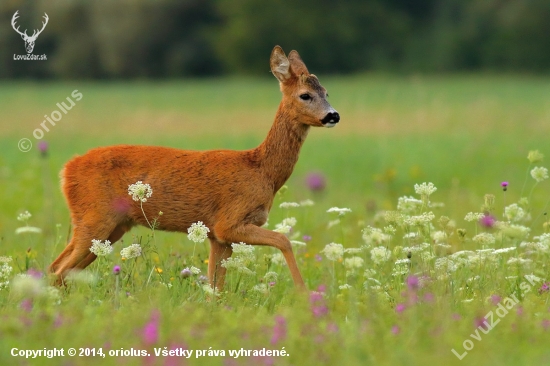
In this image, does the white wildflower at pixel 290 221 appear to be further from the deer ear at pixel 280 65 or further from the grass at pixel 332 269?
the deer ear at pixel 280 65

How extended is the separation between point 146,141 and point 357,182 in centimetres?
782

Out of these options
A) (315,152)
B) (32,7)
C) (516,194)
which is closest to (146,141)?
(315,152)

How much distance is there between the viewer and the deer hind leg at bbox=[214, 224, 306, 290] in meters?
6.27

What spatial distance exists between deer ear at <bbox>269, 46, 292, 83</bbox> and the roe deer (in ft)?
0.66

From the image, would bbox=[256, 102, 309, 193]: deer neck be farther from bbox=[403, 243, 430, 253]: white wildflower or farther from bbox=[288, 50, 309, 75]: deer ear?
bbox=[403, 243, 430, 253]: white wildflower

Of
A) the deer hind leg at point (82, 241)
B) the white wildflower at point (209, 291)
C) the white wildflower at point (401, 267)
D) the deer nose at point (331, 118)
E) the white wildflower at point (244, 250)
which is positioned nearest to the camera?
the white wildflower at point (209, 291)

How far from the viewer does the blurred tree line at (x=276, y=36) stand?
1916 inches

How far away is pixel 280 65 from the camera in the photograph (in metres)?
7.12

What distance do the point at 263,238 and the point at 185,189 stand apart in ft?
2.31

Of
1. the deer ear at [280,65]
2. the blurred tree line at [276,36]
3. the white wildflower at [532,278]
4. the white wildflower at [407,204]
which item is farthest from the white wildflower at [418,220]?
the blurred tree line at [276,36]

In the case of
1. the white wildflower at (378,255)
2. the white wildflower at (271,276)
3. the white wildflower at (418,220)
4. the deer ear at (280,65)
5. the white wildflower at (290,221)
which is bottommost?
the white wildflower at (378,255)

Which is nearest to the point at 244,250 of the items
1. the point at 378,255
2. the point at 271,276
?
the point at 271,276

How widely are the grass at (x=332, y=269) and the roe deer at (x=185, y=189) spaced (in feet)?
0.71

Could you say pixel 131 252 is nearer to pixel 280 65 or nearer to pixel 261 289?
pixel 261 289
